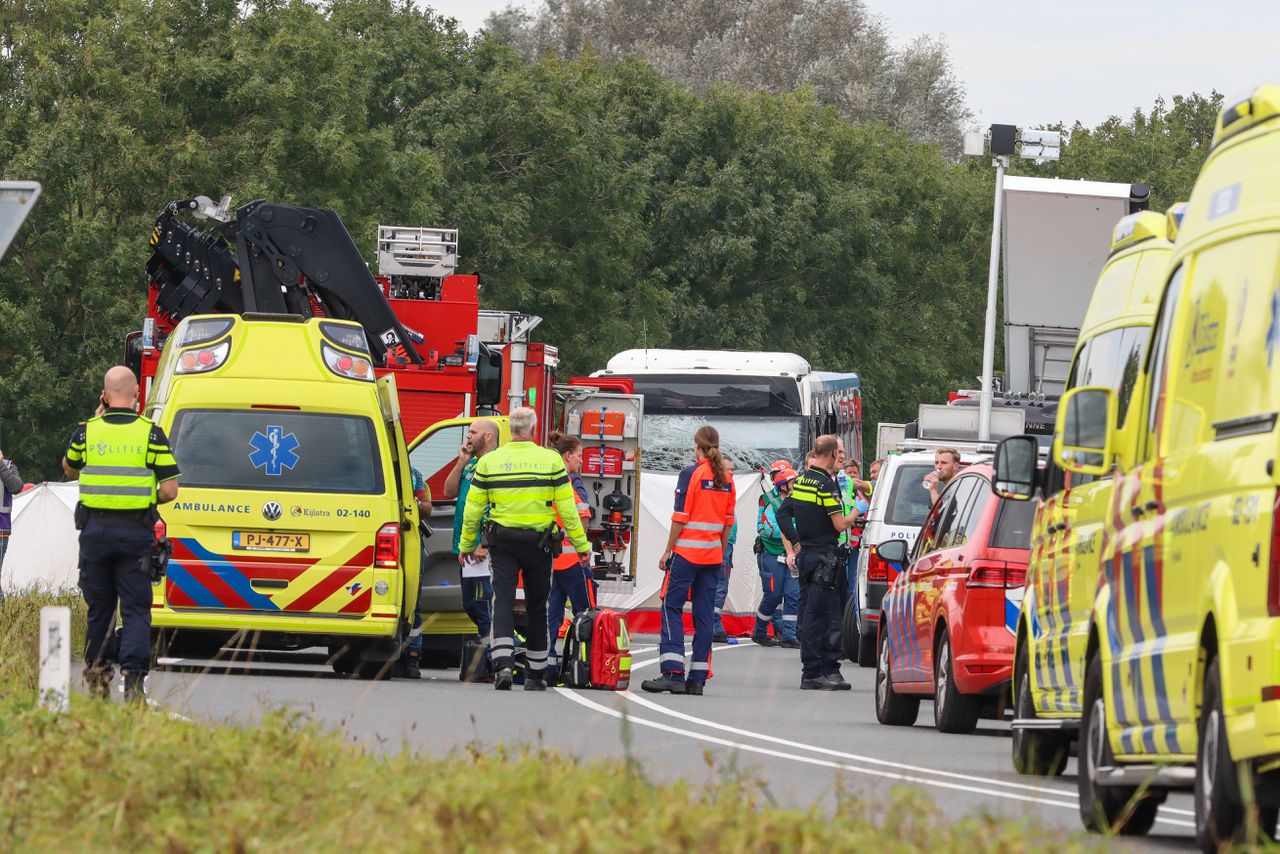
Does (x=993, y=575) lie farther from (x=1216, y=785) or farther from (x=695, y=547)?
(x=1216, y=785)

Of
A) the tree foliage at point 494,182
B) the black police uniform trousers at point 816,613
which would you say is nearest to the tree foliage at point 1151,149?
the tree foliage at point 494,182

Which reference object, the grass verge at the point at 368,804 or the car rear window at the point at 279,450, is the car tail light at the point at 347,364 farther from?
the grass verge at the point at 368,804

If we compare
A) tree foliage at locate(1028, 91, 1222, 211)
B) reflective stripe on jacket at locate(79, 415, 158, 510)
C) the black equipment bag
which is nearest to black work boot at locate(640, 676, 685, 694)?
the black equipment bag

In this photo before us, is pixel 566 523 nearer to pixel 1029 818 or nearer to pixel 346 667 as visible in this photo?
pixel 346 667

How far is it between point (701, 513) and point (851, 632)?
8.09 m

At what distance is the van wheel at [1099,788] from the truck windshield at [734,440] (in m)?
21.5

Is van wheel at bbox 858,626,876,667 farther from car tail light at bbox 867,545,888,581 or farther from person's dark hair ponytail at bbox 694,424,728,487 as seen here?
person's dark hair ponytail at bbox 694,424,728,487

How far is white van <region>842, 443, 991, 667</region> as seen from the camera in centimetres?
2370

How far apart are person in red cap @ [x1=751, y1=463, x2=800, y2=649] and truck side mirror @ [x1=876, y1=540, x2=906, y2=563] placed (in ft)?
32.3

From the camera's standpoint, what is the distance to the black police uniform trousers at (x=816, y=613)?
19.4 metres

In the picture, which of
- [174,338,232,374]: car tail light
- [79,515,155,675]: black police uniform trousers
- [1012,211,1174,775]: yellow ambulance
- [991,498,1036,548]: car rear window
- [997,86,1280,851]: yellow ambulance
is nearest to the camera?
[997,86,1280,851]: yellow ambulance

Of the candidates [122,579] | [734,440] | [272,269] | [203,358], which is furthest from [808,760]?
[734,440]

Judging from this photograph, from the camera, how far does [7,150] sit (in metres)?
40.8

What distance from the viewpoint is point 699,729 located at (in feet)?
48.2
